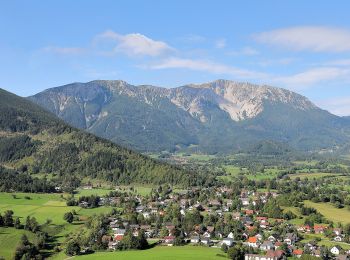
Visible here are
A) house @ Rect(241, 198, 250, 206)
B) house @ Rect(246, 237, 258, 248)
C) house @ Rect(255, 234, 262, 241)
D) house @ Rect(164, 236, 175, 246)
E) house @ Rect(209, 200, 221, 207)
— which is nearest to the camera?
house @ Rect(246, 237, 258, 248)

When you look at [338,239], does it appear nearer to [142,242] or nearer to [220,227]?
[220,227]

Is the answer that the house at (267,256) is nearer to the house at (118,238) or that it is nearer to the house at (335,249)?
the house at (335,249)

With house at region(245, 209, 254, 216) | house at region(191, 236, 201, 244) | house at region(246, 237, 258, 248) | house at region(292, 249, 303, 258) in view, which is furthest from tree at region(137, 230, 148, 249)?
house at region(245, 209, 254, 216)

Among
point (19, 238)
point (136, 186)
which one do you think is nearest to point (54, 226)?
point (19, 238)

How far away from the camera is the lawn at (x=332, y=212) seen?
419 feet

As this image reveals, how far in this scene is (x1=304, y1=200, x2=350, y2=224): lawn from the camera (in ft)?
419

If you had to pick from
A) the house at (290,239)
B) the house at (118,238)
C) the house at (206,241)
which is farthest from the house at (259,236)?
the house at (118,238)

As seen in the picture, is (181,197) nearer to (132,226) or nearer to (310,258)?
(132,226)

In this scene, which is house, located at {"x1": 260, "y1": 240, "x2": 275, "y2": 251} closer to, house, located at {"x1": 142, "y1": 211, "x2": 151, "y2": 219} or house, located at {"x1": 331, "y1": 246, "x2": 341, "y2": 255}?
house, located at {"x1": 331, "y1": 246, "x2": 341, "y2": 255}

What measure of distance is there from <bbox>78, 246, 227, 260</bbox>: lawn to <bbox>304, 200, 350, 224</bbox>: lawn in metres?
47.1

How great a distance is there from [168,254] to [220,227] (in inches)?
993

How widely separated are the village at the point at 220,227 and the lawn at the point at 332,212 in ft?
34.7

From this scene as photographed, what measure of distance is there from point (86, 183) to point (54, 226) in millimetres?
78889

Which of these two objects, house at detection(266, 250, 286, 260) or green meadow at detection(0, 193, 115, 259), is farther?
green meadow at detection(0, 193, 115, 259)
